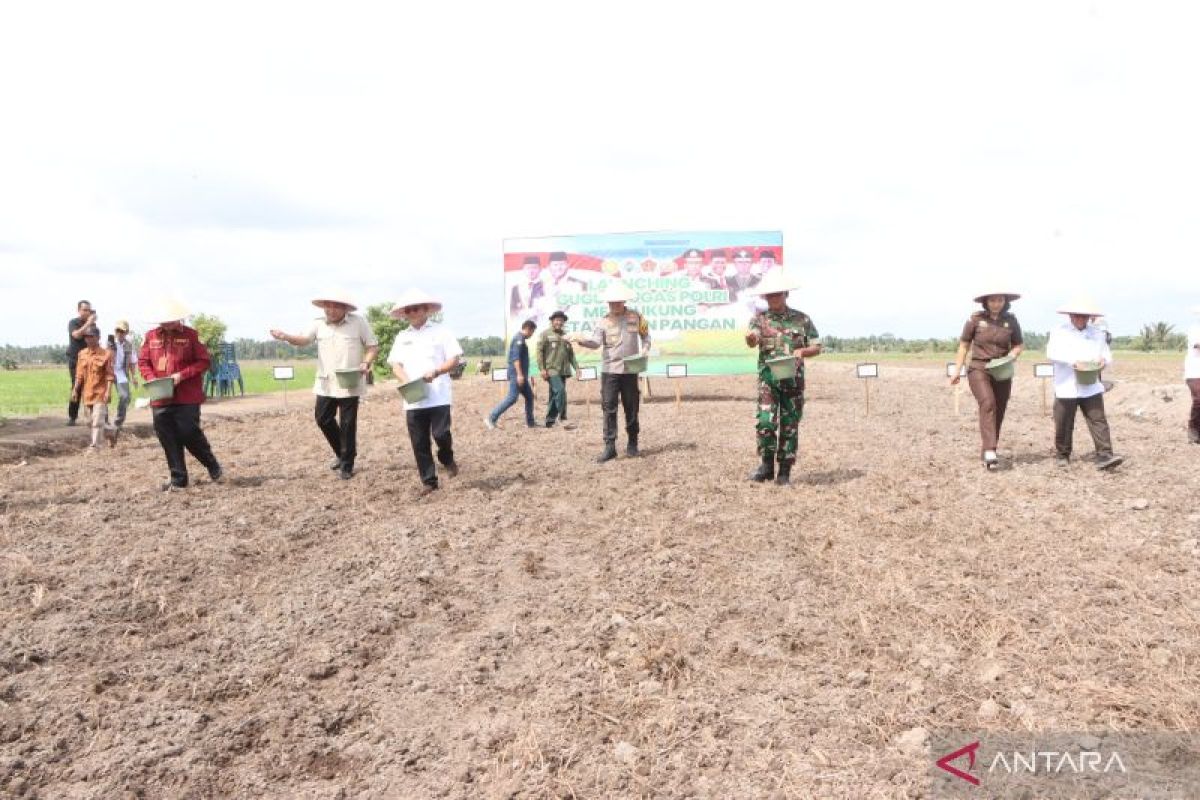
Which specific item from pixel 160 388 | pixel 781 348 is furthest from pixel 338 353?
pixel 781 348

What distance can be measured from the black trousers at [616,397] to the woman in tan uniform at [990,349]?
3.08 meters

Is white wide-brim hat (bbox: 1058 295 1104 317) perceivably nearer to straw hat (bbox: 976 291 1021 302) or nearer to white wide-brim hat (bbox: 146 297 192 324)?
straw hat (bbox: 976 291 1021 302)

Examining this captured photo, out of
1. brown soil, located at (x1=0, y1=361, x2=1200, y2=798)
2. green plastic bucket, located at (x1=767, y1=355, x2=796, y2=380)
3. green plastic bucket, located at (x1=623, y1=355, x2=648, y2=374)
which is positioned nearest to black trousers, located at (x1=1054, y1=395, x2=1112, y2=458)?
brown soil, located at (x1=0, y1=361, x2=1200, y2=798)

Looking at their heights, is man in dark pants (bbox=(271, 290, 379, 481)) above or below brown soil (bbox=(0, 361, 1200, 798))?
above

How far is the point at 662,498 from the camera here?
659 cm

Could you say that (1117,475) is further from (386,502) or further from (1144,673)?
(386,502)

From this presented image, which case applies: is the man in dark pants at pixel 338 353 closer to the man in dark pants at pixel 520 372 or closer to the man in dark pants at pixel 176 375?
the man in dark pants at pixel 176 375

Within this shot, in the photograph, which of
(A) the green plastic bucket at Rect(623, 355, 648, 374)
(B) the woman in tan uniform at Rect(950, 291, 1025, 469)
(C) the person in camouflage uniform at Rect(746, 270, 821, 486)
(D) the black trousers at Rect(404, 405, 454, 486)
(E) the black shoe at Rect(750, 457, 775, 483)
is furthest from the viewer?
(A) the green plastic bucket at Rect(623, 355, 648, 374)

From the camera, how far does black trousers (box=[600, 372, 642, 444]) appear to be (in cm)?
811

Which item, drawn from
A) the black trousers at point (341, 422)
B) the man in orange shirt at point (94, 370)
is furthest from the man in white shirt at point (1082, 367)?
the man in orange shirt at point (94, 370)

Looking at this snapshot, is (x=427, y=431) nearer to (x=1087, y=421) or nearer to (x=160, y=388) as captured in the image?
(x=160, y=388)

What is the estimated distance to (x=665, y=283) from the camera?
660 inches

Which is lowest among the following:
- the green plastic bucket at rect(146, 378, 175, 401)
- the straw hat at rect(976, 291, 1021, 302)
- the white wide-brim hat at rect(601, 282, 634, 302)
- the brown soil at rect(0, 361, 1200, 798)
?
the brown soil at rect(0, 361, 1200, 798)

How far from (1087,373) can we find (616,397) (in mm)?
4284
